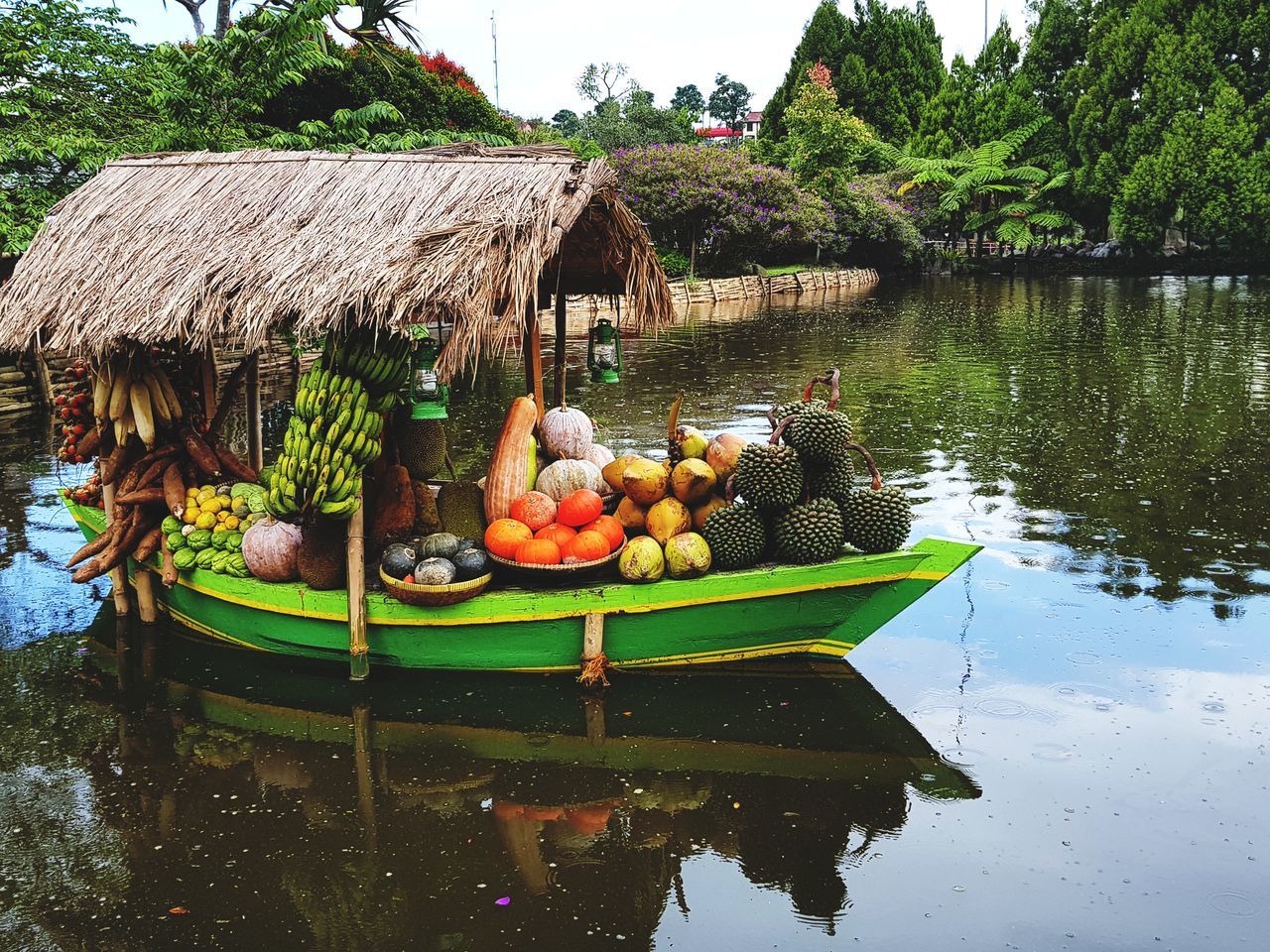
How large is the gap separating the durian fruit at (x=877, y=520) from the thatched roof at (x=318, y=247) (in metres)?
1.95

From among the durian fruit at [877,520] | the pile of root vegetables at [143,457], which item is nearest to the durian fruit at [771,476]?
the durian fruit at [877,520]

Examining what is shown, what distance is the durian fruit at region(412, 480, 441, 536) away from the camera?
6.39m

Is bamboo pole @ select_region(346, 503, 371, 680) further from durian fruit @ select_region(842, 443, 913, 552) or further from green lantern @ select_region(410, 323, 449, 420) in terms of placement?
durian fruit @ select_region(842, 443, 913, 552)

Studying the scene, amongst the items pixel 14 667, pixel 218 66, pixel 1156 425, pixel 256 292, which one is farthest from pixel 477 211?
pixel 218 66

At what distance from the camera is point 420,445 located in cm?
652

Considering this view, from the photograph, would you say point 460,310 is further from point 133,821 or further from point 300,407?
point 133,821

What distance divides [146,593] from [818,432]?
175 inches

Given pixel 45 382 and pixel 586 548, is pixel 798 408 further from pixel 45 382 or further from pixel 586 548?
pixel 45 382

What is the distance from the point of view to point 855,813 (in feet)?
15.6

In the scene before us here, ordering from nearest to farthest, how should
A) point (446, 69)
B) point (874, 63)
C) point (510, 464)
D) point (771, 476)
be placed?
point (771, 476) < point (510, 464) < point (446, 69) < point (874, 63)

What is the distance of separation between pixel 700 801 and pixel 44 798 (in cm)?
302

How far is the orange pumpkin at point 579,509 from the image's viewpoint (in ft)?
19.7

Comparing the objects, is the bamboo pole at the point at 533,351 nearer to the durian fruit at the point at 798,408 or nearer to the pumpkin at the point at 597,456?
the pumpkin at the point at 597,456

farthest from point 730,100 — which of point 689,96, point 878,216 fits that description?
point 878,216
